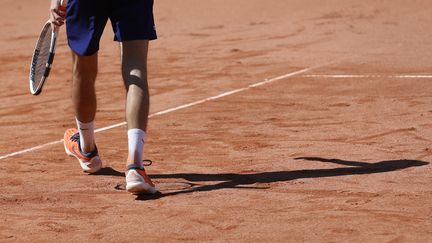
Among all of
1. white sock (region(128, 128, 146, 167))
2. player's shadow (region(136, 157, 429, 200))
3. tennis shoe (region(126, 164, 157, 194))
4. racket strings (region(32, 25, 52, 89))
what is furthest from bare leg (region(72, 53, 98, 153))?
tennis shoe (region(126, 164, 157, 194))

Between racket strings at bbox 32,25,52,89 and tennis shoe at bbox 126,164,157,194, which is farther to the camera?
racket strings at bbox 32,25,52,89

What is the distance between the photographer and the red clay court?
6.09 meters

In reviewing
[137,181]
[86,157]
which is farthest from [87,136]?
[137,181]

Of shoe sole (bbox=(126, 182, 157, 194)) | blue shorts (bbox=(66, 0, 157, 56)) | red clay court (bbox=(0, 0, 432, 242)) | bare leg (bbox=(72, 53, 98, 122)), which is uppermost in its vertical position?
blue shorts (bbox=(66, 0, 157, 56))

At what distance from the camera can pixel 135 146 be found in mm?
6762

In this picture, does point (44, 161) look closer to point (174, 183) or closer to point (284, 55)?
point (174, 183)

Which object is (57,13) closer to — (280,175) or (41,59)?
(41,59)

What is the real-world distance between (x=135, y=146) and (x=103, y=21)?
2.64 feet

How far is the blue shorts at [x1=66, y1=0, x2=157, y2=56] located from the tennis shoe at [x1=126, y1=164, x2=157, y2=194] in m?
0.78

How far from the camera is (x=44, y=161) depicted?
8094 millimetres

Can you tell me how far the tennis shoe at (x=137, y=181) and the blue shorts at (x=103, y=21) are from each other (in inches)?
30.8

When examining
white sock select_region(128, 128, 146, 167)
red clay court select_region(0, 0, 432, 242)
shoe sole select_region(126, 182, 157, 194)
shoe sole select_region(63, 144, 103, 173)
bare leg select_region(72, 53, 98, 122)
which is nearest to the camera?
red clay court select_region(0, 0, 432, 242)

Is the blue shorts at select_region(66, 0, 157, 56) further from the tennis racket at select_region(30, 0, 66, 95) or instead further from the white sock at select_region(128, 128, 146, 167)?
the white sock at select_region(128, 128, 146, 167)

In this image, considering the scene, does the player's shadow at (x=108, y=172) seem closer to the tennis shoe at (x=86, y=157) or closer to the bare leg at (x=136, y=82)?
the tennis shoe at (x=86, y=157)
